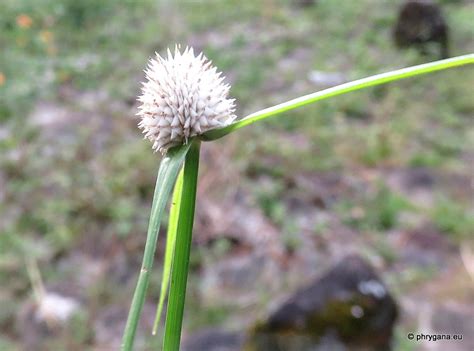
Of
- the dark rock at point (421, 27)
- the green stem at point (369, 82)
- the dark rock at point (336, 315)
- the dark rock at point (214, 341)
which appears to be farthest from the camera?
the dark rock at point (421, 27)

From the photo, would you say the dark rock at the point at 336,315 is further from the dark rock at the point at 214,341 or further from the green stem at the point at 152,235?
the green stem at the point at 152,235

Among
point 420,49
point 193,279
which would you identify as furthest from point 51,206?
point 420,49

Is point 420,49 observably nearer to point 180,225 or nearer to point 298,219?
point 298,219

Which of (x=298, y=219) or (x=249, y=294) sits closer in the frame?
(x=249, y=294)

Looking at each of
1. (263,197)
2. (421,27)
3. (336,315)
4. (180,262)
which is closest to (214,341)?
(336,315)

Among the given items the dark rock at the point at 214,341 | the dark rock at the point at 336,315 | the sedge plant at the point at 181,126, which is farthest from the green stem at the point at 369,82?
the dark rock at the point at 214,341

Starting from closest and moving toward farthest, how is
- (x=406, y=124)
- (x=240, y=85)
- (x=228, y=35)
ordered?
1. (x=406, y=124)
2. (x=240, y=85)
3. (x=228, y=35)

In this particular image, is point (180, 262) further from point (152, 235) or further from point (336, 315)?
point (336, 315)
